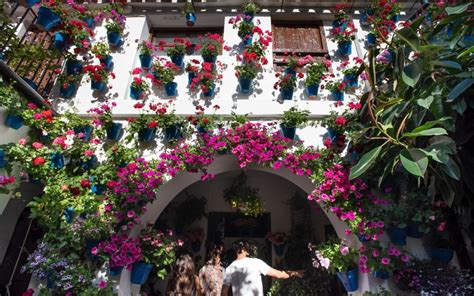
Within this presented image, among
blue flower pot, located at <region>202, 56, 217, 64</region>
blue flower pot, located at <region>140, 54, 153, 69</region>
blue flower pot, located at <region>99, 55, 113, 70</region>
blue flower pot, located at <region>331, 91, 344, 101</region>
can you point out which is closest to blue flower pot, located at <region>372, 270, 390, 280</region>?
blue flower pot, located at <region>331, 91, 344, 101</region>

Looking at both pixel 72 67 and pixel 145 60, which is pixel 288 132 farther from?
pixel 72 67

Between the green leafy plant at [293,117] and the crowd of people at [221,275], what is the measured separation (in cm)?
183

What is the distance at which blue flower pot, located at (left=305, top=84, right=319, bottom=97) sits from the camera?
484 cm

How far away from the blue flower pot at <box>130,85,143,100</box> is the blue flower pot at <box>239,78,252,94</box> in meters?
1.62

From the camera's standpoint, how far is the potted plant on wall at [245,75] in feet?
15.9

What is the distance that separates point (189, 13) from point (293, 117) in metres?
2.89

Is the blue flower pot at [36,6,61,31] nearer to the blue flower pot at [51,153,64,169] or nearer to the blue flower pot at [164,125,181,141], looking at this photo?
the blue flower pot at [51,153,64,169]

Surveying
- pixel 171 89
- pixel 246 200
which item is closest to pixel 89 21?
pixel 171 89

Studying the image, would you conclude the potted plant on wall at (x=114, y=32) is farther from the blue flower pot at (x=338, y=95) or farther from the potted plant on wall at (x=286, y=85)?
the blue flower pot at (x=338, y=95)

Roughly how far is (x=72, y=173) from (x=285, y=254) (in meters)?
3.93

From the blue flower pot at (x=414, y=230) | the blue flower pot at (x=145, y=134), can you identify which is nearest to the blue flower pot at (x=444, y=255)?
the blue flower pot at (x=414, y=230)

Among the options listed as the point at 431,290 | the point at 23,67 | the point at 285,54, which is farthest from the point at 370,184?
the point at 23,67

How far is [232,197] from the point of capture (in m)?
5.54

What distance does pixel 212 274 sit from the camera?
200 inches
